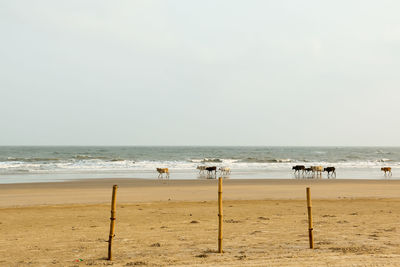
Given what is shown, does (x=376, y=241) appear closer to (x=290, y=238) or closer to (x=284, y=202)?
(x=290, y=238)

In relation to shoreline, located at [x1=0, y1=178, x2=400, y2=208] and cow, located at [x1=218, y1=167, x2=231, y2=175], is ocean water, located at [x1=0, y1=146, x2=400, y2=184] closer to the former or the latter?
cow, located at [x1=218, y1=167, x2=231, y2=175]

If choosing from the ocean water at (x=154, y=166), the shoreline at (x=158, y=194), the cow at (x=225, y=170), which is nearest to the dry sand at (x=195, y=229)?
the shoreline at (x=158, y=194)

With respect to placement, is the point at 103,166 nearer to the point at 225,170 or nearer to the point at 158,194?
the point at 225,170

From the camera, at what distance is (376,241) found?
30.8 ft

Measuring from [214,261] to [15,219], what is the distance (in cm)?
817

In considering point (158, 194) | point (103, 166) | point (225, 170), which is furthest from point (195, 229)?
point (103, 166)

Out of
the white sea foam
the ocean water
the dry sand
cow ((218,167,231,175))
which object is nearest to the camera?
the dry sand

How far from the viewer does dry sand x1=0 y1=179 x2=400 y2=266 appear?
793cm

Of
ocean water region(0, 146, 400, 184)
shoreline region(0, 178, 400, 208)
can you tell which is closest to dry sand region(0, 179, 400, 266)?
shoreline region(0, 178, 400, 208)

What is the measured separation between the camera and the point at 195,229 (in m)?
11.2

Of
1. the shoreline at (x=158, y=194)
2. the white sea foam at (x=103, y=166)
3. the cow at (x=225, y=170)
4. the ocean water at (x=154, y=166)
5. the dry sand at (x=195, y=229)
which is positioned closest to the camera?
the dry sand at (x=195, y=229)

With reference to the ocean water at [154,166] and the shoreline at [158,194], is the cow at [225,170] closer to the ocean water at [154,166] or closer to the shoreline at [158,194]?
the ocean water at [154,166]

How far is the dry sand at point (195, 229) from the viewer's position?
26.0ft

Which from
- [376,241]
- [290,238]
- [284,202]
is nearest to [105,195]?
[284,202]
